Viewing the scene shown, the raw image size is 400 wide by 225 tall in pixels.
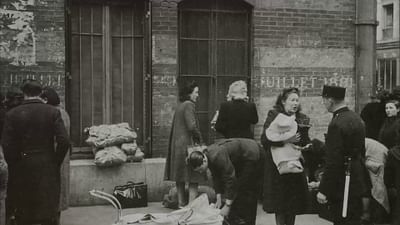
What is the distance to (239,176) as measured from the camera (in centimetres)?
682

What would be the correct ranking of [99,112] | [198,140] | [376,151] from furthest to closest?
[99,112] < [198,140] < [376,151]

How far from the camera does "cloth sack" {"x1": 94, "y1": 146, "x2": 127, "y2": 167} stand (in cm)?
955

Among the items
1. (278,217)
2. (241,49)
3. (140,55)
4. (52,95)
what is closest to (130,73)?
(140,55)

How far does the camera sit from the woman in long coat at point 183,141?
8938 millimetres

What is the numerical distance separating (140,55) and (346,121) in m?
4.98

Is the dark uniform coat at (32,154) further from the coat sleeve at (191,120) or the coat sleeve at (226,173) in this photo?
the coat sleeve at (191,120)

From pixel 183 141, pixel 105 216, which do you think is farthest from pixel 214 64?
pixel 105 216

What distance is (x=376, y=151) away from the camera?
26.6 feet

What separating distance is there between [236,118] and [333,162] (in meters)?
2.29

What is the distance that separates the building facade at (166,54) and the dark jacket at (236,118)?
2157 mm

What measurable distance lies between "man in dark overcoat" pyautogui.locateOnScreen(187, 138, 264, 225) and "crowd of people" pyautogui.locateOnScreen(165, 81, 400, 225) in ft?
0.03

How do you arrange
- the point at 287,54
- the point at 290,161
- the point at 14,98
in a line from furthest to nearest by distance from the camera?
the point at 287,54, the point at 14,98, the point at 290,161

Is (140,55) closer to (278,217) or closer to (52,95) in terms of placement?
(52,95)

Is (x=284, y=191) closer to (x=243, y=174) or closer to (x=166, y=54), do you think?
(x=243, y=174)
